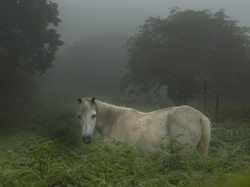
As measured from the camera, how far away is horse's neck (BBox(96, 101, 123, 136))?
9.20 meters

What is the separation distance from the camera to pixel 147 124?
26.6 ft

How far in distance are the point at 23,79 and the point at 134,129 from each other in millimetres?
33888

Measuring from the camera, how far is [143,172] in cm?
482

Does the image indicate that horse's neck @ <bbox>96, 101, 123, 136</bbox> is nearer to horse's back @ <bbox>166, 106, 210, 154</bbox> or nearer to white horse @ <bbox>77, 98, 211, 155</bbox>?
white horse @ <bbox>77, 98, 211, 155</bbox>

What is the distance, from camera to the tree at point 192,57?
33.8m

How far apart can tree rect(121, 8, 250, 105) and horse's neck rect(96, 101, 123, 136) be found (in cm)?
2471

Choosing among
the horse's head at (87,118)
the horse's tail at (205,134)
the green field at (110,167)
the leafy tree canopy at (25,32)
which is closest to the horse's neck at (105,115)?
the horse's head at (87,118)

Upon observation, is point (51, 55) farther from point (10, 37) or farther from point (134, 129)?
point (134, 129)

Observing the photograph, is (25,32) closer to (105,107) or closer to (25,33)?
(25,33)

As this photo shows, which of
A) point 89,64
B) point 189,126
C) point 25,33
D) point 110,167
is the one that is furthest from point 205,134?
point 89,64

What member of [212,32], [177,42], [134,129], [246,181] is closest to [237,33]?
[212,32]

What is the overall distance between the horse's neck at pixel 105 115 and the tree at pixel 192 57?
24.7m

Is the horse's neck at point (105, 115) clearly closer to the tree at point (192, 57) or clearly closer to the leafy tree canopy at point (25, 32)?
the leafy tree canopy at point (25, 32)

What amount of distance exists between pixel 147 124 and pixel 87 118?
1.64 m
